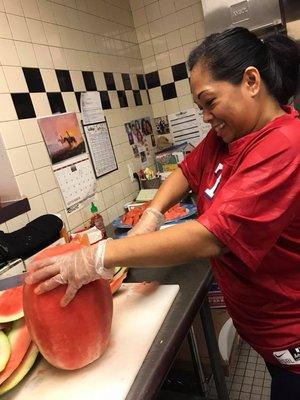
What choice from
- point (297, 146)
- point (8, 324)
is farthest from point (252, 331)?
point (8, 324)

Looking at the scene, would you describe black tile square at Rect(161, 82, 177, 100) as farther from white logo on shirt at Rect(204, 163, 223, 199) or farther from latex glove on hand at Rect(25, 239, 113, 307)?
latex glove on hand at Rect(25, 239, 113, 307)

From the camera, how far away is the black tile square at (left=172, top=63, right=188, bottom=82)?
2613mm

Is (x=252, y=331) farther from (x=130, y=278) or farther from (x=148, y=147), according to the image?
(x=148, y=147)

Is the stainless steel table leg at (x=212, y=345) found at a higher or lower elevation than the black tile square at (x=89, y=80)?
lower

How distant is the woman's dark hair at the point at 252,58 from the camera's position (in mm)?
847

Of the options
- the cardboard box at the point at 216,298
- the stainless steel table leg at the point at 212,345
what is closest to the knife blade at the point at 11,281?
the stainless steel table leg at the point at 212,345

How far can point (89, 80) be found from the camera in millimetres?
2104

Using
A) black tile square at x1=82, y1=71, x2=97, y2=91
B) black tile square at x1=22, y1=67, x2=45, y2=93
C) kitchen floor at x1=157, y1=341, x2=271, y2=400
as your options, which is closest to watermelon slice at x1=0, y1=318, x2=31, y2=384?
kitchen floor at x1=157, y1=341, x2=271, y2=400

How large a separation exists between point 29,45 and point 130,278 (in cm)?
128

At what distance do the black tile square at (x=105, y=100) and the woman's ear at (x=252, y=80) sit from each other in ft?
4.96

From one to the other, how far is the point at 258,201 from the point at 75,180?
134 centimetres

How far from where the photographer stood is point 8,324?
34.5 inches

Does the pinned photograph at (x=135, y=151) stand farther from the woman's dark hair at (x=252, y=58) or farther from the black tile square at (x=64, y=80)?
the woman's dark hair at (x=252, y=58)

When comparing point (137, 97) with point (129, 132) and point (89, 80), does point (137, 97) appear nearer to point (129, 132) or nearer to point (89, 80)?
point (129, 132)
